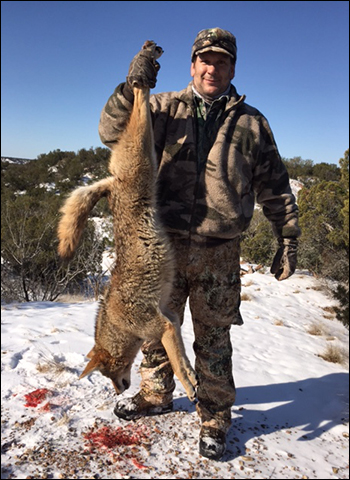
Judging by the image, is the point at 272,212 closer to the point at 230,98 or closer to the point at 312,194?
the point at 230,98

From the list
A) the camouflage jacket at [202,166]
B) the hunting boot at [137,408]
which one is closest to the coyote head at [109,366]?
the hunting boot at [137,408]

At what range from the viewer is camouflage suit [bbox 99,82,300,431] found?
2832mm

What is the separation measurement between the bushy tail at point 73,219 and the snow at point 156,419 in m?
1.71

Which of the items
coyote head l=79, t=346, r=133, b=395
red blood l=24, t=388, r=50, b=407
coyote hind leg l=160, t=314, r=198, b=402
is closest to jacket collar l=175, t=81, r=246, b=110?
coyote hind leg l=160, t=314, r=198, b=402

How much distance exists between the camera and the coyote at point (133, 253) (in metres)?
2.60

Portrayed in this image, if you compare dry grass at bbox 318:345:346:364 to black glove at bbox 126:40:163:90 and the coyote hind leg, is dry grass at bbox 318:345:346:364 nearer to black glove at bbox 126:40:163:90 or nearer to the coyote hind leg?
the coyote hind leg

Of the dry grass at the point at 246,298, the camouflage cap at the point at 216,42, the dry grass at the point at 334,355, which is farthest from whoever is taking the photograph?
the dry grass at the point at 246,298

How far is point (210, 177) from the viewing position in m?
2.81

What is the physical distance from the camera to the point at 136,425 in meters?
3.33

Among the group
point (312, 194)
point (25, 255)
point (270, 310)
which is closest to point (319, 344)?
point (270, 310)

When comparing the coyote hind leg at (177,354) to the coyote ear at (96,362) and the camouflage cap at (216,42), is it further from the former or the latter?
the camouflage cap at (216,42)

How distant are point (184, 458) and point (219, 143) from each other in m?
2.85

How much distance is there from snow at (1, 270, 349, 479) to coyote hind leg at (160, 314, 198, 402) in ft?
2.74

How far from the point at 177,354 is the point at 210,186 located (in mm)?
1454
